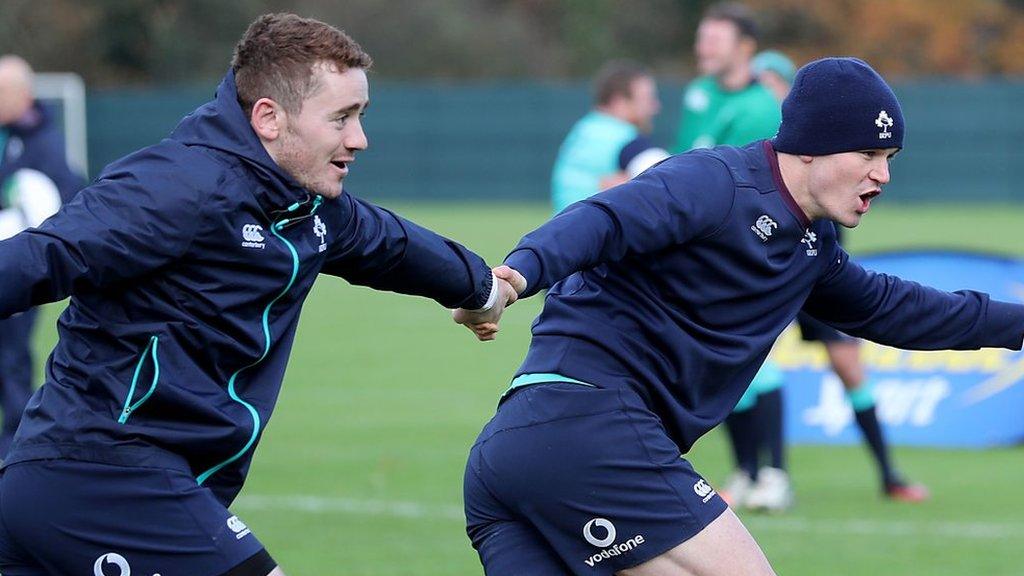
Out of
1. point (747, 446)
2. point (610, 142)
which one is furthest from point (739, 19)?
point (747, 446)

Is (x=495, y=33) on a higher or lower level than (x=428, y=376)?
lower

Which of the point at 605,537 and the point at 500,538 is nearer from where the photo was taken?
the point at 605,537

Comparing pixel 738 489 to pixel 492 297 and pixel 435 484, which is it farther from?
pixel 492 297

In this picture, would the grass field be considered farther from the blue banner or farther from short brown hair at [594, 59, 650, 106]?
short brown hair at [594, 59, 650, 106]

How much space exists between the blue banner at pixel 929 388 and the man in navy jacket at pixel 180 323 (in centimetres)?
681

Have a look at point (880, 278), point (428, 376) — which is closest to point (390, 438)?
point (428, 376)

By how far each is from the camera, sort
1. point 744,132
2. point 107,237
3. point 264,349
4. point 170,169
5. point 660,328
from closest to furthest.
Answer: point 107,237
point 170,169
point 264,349
point 660,328
point 744,132

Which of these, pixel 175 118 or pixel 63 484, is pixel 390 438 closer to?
pixel 63 484

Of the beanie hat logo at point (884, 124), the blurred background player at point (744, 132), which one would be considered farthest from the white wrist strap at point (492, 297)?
the blurred background player at point (744, 132)

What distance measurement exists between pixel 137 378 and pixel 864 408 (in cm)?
578

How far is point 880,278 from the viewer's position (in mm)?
5215

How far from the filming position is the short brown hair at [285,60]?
14.0ft

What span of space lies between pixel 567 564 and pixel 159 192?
146cm

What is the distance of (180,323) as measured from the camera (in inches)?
161
